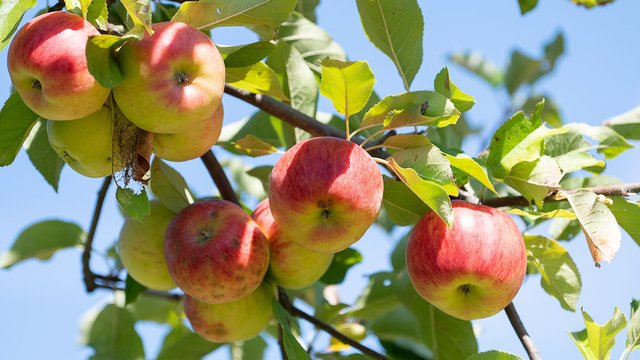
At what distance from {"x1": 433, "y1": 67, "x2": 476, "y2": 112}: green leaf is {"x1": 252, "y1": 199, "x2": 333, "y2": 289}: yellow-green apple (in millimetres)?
526

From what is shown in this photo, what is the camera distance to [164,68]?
4.89 ft

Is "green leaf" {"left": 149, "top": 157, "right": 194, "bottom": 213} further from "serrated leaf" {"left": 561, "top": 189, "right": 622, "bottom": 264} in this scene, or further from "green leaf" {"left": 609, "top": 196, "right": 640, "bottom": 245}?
"green leaf" {"left": 609, "top": 196, "right": 640, "bottom": 245}

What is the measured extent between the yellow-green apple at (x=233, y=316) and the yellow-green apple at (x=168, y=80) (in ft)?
2.16

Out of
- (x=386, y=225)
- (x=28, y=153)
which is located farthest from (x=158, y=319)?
(x=28, y=153)

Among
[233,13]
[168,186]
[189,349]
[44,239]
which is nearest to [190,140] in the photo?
[233,13]

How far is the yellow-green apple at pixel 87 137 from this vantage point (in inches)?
63.9

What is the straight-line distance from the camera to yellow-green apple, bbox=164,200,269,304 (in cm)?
186

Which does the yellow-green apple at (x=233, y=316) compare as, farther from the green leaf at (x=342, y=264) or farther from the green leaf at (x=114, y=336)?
the green leaf at (x=114, y=336)

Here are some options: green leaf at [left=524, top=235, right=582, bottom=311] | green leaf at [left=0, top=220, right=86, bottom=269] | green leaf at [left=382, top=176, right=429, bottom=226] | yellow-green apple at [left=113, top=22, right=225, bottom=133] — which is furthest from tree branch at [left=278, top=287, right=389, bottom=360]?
green leaf at [left=0, top=220, right=86, bottom=269]

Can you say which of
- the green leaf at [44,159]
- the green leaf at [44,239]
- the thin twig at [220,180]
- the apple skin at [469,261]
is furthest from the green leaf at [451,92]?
the green leaf at [44,239]

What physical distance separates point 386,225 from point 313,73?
1023mm

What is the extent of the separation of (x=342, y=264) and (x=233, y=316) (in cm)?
50

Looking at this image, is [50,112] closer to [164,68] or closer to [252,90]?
[164,68]

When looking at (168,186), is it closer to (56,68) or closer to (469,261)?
(56,68)
